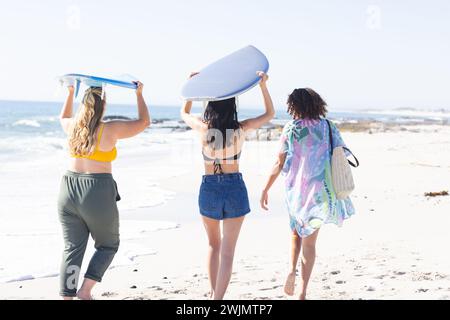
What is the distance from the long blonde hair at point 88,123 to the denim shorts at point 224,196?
881 millimetres

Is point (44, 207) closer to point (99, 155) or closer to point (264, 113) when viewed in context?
point (99, 155)

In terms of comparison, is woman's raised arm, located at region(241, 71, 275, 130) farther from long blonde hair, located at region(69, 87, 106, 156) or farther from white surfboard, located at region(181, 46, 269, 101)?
long blonde hair, located at region(69, 87, 106, 156)

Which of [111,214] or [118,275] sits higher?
[111,214]

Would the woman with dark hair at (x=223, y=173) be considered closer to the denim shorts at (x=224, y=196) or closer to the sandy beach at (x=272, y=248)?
the denim shorts at (x=224, y=196)

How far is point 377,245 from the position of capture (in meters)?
6.91

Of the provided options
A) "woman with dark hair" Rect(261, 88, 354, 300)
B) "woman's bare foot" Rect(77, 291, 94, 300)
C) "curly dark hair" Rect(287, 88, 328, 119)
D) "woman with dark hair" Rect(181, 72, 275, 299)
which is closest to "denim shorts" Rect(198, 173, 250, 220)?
"woman with dark hair" Rect(181, 72, 275, 299)

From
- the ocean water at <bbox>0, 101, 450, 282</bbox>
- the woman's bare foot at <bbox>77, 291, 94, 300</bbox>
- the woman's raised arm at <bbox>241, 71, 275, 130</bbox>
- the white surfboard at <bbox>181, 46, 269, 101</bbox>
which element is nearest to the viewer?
the white surfboard at <bbox>181, 46, 269, 101</bbox>

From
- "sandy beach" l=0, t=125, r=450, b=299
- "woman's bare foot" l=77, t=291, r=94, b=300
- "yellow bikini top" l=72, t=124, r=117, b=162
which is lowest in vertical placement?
"sandy beach" l=0, t=125, r=450, b=299

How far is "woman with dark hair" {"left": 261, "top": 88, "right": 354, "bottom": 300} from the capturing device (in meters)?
4.70

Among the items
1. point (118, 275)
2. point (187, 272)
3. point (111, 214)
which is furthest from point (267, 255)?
point (111, 214)

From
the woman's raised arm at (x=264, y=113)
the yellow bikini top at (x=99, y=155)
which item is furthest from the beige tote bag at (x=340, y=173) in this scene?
the yellow bikini top at (x=99, y=155)

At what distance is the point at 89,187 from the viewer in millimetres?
4461
